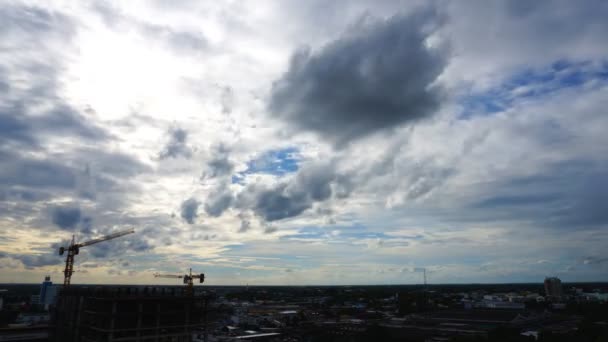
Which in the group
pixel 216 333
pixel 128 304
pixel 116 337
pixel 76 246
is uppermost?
pixel 76 246

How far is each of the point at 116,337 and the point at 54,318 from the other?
26.4 metres

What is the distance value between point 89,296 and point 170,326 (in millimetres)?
19179

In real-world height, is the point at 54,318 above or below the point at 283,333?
above

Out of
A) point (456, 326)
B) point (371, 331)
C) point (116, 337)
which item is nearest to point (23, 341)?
point (116, 337)

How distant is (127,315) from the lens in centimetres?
8788

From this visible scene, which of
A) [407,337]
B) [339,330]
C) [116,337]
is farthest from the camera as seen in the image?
[339,330]

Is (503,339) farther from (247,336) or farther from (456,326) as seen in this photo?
(247,336)

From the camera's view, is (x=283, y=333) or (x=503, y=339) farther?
(x=283, y=333)

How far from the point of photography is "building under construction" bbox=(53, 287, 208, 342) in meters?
87.1

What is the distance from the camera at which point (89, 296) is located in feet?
302

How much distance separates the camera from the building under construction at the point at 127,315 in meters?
87.1

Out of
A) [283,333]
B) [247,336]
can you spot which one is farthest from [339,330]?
[247,336]

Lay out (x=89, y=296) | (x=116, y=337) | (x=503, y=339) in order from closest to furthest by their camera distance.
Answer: (x=116, y=337) → (x=89, y=296) → (x=503, y=339)

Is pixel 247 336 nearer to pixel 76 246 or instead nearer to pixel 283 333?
pixel 283 333
